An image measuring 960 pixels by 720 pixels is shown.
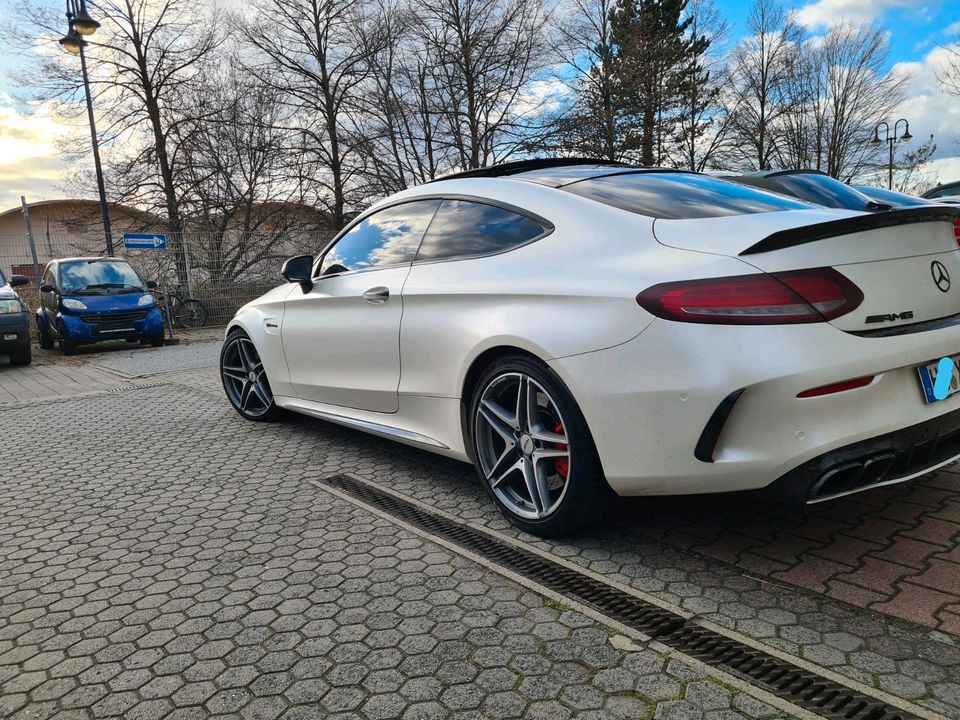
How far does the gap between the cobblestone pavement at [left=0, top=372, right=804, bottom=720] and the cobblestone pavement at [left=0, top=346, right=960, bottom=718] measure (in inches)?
0.4

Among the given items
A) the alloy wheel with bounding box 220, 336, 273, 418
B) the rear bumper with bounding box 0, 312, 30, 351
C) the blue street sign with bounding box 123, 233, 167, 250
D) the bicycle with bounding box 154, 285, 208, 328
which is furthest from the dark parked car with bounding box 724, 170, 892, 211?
the bicycle with bounding box 154, 285, 208, 328

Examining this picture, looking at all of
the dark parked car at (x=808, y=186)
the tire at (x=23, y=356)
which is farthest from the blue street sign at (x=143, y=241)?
the dark parked car at (x=808, y=186)

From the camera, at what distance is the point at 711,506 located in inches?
131

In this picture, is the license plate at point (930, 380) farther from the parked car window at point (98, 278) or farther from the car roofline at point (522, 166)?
the parked car window at point (98, 278)

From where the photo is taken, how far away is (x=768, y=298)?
2.32 metres

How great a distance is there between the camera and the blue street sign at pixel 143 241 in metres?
15.7

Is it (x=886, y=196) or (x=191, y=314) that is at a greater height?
(x=886, y=196)

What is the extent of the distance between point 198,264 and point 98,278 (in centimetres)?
512

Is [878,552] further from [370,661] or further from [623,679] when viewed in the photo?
[370,661]

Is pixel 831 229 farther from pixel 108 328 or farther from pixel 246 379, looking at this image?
pixel 108 328

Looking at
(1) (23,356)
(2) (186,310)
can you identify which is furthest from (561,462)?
(2) (186,310)

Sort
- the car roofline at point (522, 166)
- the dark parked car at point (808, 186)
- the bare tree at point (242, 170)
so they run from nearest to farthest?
1. the car roofline at point (522, 166)
2. the dark parked car at point (808, 186)
3. the bare tree at point (242, 170)

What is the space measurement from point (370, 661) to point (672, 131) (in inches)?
1084

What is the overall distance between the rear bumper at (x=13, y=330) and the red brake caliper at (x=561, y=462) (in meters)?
10.4
